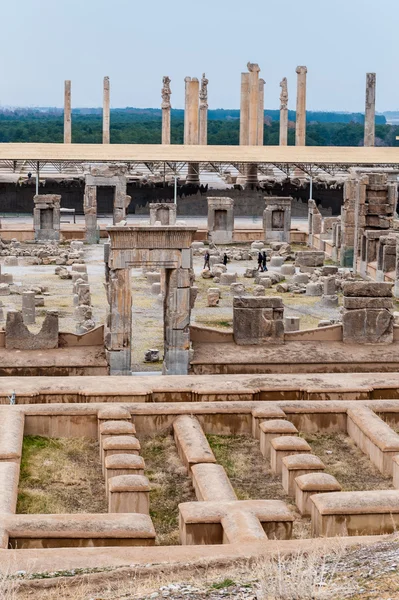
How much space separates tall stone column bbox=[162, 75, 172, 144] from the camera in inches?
2364

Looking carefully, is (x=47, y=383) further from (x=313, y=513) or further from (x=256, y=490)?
(x=313, y=513)

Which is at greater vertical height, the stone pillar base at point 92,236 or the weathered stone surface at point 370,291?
the weathered stone surface at point 370,291

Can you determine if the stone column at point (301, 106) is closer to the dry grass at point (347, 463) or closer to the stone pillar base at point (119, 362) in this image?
the stone pillar base at point (119, 362)

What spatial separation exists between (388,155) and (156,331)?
81.2 feet

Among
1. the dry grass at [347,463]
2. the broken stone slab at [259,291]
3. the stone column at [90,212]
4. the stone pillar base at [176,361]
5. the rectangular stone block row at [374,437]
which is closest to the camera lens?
the dry grass at [347,463]

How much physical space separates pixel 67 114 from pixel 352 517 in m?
51.4

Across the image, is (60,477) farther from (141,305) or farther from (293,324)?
(141,305)

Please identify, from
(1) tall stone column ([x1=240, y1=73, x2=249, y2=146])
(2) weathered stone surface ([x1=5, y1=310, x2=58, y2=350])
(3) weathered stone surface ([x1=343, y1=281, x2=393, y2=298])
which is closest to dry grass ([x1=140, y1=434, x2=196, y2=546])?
(2) weathered stone surface ([x1=5, y1=310, x2=58, y2=350])

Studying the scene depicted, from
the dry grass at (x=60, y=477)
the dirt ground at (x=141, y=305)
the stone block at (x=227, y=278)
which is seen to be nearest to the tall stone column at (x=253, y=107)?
the dirt ground at (x=141, y=305)

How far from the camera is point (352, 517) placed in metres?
11.2

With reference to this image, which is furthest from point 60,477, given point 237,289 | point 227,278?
point 227,278

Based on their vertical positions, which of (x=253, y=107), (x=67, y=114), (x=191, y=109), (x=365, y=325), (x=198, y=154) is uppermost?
(x=253, y=107)

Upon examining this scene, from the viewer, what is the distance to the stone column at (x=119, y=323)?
18.4 meters

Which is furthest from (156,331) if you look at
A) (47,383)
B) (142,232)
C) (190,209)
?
(190,209)
